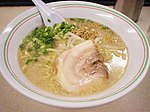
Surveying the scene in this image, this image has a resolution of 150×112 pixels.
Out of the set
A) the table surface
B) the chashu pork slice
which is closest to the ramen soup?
the chashu pork slice

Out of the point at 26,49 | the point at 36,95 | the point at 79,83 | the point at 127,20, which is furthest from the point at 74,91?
the point at 127,20

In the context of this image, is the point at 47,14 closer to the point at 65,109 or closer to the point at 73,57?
the point at 73,57

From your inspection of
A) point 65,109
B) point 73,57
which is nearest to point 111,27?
point 73,57

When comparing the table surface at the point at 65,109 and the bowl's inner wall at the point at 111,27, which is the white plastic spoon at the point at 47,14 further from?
the table surface at the point at 65,109

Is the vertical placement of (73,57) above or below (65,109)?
above

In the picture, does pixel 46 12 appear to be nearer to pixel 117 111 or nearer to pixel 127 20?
pixel 127 20

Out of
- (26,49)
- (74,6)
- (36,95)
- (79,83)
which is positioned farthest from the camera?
(74,6)

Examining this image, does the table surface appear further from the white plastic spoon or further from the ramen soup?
the white plastic spoon
